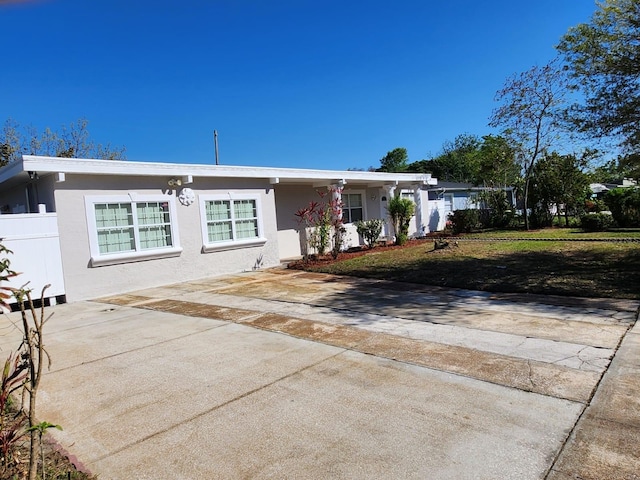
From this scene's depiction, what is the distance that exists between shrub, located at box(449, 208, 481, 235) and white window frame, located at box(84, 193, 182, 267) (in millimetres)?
13870

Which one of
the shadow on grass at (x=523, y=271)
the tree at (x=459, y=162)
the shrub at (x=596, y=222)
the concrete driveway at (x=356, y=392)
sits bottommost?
the concrete driveway at (x=356, y=392)

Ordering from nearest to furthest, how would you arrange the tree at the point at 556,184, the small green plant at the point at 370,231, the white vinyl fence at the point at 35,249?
the white vinyl fence at the point at 35,249, the small green plant at the point at 370,231, the tree at the point at 556,184

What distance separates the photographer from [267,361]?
471 cm

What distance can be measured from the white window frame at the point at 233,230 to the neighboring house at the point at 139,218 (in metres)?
0.03

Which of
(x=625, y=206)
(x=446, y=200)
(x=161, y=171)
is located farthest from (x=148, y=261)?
(x=625, y=206)

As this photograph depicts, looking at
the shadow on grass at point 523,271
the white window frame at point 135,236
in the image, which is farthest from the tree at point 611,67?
the white window frame at point 135,236

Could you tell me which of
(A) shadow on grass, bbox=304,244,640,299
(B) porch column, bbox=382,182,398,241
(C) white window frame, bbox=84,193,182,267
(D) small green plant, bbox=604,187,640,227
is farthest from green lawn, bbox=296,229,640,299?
(D) small green plant, bbox=604,187,640,227

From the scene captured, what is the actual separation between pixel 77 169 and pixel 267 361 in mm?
6894

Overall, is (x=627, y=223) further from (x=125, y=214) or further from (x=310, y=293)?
(x=125, y=214)

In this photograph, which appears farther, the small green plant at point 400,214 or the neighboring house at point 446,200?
the neighboring house at point 446,200

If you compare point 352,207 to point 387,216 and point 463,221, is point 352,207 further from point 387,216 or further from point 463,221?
point 463,221

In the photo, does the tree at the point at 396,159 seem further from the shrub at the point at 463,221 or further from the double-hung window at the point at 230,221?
the double-hung window at the point at 230,221

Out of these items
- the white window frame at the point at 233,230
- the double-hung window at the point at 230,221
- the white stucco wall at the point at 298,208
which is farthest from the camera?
the white stucco wall at the point at 298,208

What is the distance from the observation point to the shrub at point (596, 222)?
1792cm
